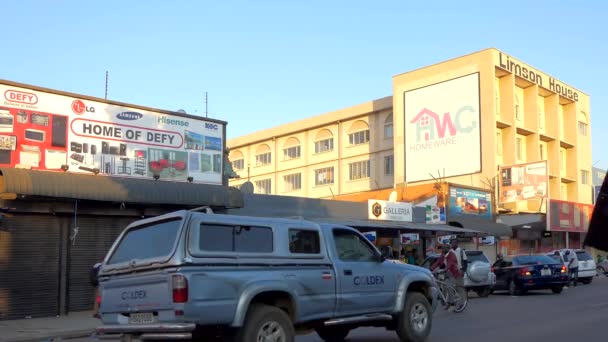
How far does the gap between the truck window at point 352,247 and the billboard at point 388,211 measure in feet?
62.9

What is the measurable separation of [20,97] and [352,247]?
11.7 m

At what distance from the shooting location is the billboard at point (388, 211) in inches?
1168

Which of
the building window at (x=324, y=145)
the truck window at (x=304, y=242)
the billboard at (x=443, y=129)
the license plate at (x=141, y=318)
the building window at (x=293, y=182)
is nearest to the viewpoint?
the license plate at (x=141, y=318)

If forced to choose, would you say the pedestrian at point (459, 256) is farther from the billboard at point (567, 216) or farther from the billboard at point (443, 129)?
the billboard at point (443, 129)

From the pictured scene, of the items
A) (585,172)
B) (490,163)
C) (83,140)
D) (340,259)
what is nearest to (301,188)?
(490,163)

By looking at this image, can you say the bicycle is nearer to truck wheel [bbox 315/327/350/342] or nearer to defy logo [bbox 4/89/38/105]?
truck wheel [bbox 315/327/350/342]

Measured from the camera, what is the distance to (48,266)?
1773 centimetres

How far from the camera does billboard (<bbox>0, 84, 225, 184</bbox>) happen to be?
58.5 feet

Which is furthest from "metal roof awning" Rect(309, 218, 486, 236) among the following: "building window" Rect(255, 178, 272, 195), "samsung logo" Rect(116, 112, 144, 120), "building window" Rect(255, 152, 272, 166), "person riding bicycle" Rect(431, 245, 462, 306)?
"building window" Rect(255, 152, 272, 166)

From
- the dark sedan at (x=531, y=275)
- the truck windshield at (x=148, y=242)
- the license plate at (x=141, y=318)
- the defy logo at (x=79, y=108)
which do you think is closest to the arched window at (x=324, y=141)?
the dark sedan at (x=531, y=275)

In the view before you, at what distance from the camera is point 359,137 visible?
6012 centimetres

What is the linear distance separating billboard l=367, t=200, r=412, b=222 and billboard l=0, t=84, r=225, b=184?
9.47m

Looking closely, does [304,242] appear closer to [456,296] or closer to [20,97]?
[456,296]

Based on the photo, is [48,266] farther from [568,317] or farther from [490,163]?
[490,163]
